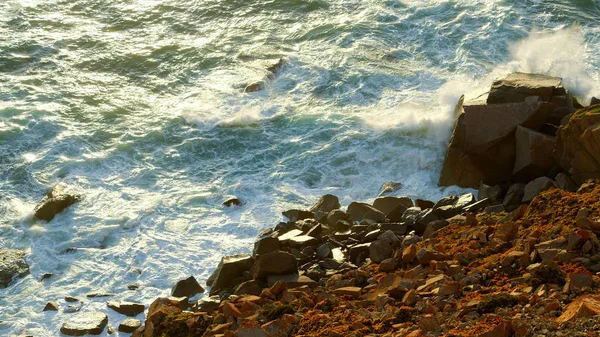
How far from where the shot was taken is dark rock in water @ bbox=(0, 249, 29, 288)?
11.0 m

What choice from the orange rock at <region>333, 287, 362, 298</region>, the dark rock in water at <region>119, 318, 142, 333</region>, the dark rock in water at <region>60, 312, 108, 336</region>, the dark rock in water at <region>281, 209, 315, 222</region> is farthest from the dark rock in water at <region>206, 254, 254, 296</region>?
the orange rock at <region>333, 287, 362, 298</region>

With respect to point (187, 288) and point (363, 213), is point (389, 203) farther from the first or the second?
point (187, 288)

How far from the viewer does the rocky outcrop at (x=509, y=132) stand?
11.5m

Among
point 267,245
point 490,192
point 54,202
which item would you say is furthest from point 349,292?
point 54,202

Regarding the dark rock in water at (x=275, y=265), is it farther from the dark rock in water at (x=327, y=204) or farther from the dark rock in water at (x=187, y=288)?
Answer: the dark rock in water at (x=327, y=204)

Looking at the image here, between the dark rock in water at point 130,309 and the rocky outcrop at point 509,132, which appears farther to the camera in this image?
the rocky outcrop at point 509,132

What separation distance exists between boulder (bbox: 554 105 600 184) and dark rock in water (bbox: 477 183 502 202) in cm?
90

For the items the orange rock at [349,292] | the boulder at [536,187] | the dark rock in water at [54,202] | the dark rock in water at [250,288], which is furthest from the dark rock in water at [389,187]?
the dark rock in water at [54,202]

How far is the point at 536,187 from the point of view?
10742 millimetres

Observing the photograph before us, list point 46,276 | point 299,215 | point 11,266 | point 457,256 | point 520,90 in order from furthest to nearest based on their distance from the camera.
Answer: point 520,90 → point 299,215 → point 11,266 → point 46,276 → point 457,256

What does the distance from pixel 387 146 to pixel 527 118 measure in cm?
286

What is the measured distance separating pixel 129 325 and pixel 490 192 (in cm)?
512

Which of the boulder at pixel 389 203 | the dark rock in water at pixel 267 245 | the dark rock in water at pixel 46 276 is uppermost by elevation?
the dark rock in water at pixel 267 245

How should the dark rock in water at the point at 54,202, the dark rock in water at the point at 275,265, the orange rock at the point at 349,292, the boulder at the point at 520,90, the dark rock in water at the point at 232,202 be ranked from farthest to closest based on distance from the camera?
the dark rock in water at the point at 232,202
the dark rock in water at the point at 54,202
the boulder at the point at 520,90
the dark rock in water at the point at 275,265
the orange rock at the point at 349,292
